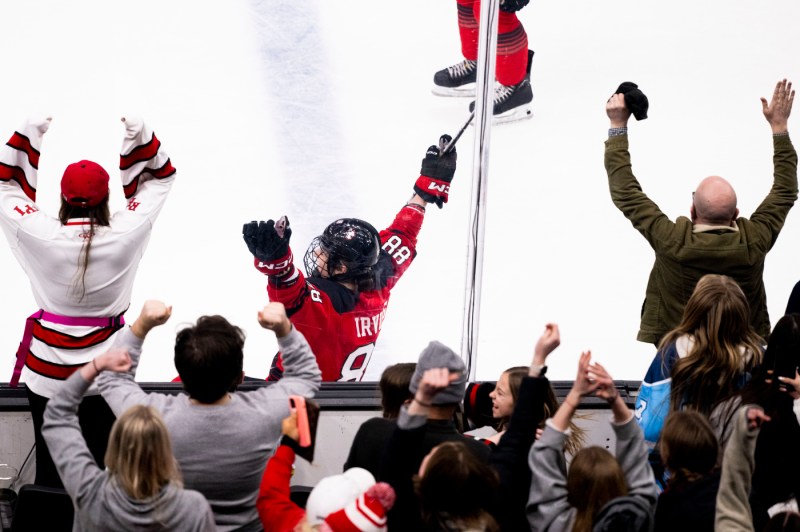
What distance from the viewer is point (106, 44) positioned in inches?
154

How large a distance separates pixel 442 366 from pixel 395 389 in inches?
11.7

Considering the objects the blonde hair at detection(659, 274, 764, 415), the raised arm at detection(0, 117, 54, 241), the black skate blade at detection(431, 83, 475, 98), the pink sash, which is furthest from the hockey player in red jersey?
the blonde hair at detection(659, 274, 764, 415)

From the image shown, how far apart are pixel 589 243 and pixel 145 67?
157 centimetres

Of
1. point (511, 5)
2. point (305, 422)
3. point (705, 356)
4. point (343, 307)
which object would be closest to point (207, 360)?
point (305, 422)

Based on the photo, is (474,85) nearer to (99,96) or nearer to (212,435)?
(99,96)

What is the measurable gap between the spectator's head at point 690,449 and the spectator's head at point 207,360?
0.78m

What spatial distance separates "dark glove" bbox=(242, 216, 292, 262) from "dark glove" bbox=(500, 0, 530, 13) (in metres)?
0.96

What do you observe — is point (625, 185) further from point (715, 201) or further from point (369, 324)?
point (369, 324)

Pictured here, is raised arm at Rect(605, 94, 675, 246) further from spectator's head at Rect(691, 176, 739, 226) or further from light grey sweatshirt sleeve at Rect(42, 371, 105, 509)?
light grey sweatshirt sleeve at Rect(42, 371, 105, 509)

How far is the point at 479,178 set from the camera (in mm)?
3365

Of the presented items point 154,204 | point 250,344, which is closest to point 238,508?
point 154,204

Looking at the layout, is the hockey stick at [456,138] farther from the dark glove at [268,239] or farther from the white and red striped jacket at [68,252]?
the white and red striped jacket at [68,252]

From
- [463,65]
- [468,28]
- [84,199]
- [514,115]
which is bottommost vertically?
[84,199]

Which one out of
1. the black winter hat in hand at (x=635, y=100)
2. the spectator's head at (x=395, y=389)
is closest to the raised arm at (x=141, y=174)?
the spectator's head at (x=395, y=389)
